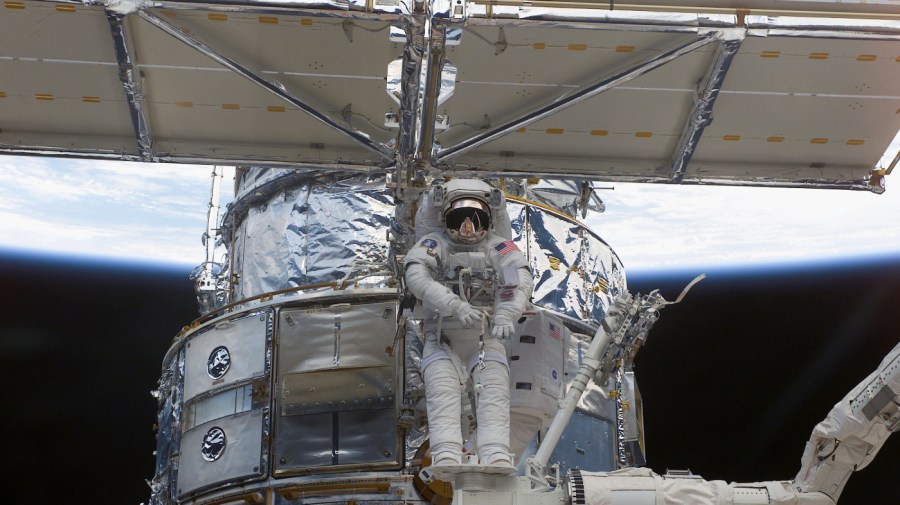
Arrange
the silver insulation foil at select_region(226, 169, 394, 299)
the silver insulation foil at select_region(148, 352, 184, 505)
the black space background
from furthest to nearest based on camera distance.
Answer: the black space background → the silver insulation foil at select_region(226, 169, 394, 299) → the silver insulation foil at select_region(148, 352, 184, 505)

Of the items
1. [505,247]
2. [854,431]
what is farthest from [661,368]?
[854,431]

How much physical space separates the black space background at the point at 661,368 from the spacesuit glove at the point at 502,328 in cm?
847

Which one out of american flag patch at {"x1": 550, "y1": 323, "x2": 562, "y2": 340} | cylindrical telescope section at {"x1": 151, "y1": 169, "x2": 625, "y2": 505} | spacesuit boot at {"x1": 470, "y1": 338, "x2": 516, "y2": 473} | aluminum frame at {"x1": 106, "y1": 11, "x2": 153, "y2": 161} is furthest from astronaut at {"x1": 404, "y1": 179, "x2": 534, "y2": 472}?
aluminum frame at {"x1": 106, "y1": 11, "x2": 153, "y2": 161}

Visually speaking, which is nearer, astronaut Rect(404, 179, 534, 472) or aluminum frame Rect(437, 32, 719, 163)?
astronaut Rect(404, 179, 534, 472)

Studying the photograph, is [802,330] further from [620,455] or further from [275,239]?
[275,239]

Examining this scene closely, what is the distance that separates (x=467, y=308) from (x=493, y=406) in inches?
21.4

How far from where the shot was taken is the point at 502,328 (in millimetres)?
6477

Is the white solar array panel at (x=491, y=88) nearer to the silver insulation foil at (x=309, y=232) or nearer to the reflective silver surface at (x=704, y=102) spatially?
the reflective silver surface at (x=704, y=102)

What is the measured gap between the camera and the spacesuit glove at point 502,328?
6465 millimetres

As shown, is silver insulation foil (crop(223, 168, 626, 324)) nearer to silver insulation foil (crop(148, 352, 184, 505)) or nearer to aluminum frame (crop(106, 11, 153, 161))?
silver insulation foil (crop(148, 352, 184, 505))

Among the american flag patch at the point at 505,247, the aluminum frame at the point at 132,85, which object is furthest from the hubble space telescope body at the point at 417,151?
the american flag patch at the point at 505,247

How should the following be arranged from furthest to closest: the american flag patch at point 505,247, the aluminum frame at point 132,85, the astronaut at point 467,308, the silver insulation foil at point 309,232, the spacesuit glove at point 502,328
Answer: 1. the silver insulation foil at point 309,232
2. the american flag patch at point 505,247
3. the aluminum frame at point 132,85
4. the spacesuit glove at point 502,328
5. the astronaut at point 467,308

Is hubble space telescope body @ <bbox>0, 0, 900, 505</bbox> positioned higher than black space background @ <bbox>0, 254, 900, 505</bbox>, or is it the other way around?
black space background @ <bbox>0, 254, 900, 505</bbox>

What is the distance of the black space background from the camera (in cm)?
1420
